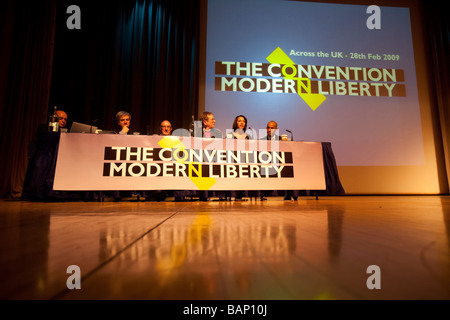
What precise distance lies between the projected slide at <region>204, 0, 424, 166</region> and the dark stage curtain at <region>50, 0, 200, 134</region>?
41cm

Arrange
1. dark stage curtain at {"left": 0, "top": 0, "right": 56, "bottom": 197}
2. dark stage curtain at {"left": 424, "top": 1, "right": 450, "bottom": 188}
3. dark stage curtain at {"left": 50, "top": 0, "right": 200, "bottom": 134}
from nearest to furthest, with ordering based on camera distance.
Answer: dark stage curtain at {"left": 0, "top": 0, "right": 56, "bottom": 197}, dark stage curtain at {"left": 50, "top": 0, "right": 200, "bottom": 134}, dark stage curtain at {"left": 424, "top": 1, "right": 450, "bottom": 188}

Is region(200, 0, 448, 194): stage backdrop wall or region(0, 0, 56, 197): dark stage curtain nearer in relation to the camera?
region(0, 0, 56, 197): dark stage curtain

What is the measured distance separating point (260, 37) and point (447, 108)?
3.41 m

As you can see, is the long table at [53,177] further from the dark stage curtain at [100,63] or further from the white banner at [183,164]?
the dark stage curtain at [100,63]

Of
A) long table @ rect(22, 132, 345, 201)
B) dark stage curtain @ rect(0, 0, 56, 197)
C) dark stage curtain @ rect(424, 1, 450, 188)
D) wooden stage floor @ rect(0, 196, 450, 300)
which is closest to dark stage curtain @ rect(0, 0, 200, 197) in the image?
dark stage curtain @ rect(0, 0, 56, 197)

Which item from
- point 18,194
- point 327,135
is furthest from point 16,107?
point 327,135

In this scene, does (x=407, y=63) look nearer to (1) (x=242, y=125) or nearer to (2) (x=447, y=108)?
(2) (x=447, y=108)

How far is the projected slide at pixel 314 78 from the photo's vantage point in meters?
3.64

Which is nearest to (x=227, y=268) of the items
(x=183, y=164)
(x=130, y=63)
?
(x=183, y=164)

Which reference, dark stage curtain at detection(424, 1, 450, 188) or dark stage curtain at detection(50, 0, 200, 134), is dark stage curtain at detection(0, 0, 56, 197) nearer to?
dark stage curtain at detection(50, 0, 200, 134)

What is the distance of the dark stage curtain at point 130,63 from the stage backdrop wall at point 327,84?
0.35 metres

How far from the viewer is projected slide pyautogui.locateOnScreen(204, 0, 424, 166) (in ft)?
11.9

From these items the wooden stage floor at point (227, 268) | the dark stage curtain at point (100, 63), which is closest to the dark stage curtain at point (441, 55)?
the dark stage curtain at point (100, 63)

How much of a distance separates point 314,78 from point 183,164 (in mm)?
2722
